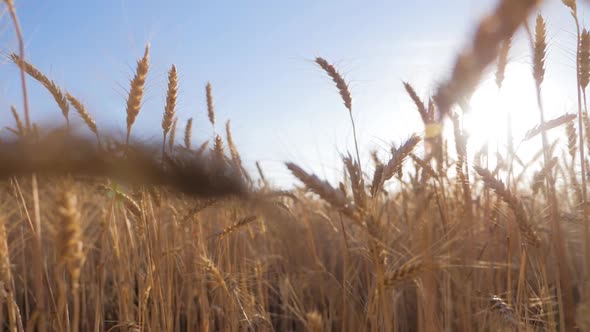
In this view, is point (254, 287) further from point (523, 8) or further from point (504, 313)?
point (523, 8)

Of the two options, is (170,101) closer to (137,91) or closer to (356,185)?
(137,91)

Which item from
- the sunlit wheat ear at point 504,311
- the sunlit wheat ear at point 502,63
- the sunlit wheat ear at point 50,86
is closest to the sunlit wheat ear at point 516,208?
the sunlit wheat ear at point 504,311

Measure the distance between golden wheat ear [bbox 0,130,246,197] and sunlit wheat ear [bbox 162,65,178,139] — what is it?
8.6 inches

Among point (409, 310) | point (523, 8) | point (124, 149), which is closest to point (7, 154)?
point (124, 149)

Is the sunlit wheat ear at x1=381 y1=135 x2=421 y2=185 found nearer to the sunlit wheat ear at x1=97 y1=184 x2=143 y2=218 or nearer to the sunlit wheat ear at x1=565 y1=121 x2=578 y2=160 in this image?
the sunlit wheat ear at x1=97 y1=184 x2=143 y2=218

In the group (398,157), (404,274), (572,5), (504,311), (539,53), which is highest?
(572,5)

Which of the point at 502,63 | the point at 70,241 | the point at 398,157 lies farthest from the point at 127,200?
the point at 502,63

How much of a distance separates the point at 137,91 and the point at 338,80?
0.93 metres

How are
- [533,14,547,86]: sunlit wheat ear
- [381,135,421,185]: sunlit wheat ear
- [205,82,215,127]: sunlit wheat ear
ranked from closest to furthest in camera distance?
[381,135,421,185]: sunlit wheat ear, [533,14,547,86]: sunlit wheat ear, [205,82,215,127]: sunlit wheat ear

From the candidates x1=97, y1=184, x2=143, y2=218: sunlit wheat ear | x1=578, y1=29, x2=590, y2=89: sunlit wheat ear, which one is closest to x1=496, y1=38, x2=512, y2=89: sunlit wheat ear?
x1=578, y1=29, x2=590, y2=89: sunlit wheat ear

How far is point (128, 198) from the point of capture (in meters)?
1.80

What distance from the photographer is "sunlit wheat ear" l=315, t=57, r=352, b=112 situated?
84.1 inches

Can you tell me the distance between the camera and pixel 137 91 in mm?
1695

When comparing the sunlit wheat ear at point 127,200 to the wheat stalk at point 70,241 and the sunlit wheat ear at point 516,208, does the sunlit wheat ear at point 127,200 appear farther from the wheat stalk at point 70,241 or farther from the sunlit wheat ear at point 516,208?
the sunlit wheat ear at point 516,208
